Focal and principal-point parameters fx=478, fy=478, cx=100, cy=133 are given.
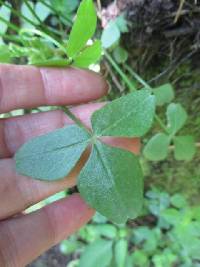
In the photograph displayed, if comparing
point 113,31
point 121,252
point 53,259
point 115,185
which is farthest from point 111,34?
point 53,259

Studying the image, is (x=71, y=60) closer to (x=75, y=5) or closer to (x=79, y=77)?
(x=79, y=77)

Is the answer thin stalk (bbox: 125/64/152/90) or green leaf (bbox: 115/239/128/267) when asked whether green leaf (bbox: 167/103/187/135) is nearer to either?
thin stalk (bbox: 125/64/152/90)

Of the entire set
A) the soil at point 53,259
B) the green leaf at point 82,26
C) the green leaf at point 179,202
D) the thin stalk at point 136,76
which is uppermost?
the green leaf at point 82,26

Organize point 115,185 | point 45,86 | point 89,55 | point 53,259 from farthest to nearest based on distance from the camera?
1. point 53,259
2. point 45,86
3. point 89,55
4. point 115,185

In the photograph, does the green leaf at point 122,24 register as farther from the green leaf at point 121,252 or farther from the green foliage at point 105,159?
the green leaf at point 121,252

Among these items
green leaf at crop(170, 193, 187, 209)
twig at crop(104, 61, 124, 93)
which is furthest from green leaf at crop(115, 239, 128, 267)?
twig at crop(104, 61, 124, 93)

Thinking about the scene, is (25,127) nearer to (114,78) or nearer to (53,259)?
(114,78)

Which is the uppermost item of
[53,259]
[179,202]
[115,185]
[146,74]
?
[146,74]

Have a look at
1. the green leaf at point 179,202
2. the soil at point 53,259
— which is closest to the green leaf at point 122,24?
the green leaf at point 179,202
